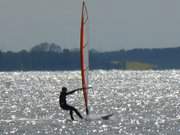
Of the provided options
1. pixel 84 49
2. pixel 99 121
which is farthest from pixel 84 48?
pixel 99 121

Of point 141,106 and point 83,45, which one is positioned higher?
point 83,45

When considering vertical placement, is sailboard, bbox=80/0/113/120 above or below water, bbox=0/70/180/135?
above

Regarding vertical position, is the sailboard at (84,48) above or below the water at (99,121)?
above

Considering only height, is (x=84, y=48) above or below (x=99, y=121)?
above

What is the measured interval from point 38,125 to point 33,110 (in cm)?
1087

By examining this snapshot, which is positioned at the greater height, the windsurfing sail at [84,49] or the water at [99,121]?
the windsurfing sail at [84,49]

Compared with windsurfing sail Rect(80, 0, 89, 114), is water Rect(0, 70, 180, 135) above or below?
below

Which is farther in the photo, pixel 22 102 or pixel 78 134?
pixel 22 102

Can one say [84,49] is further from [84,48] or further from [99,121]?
[99,121]

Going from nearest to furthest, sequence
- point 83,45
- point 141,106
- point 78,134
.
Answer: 1. point 78,134
2. point 83,45
3. point 141,106

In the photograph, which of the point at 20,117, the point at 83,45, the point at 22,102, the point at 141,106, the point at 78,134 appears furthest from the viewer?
the point at 22,102

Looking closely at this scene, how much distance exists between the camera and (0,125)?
38.3 m

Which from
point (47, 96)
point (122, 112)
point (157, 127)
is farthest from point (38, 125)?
point (47, 96)

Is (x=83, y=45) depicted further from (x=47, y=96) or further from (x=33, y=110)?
(x=47, y=96)
